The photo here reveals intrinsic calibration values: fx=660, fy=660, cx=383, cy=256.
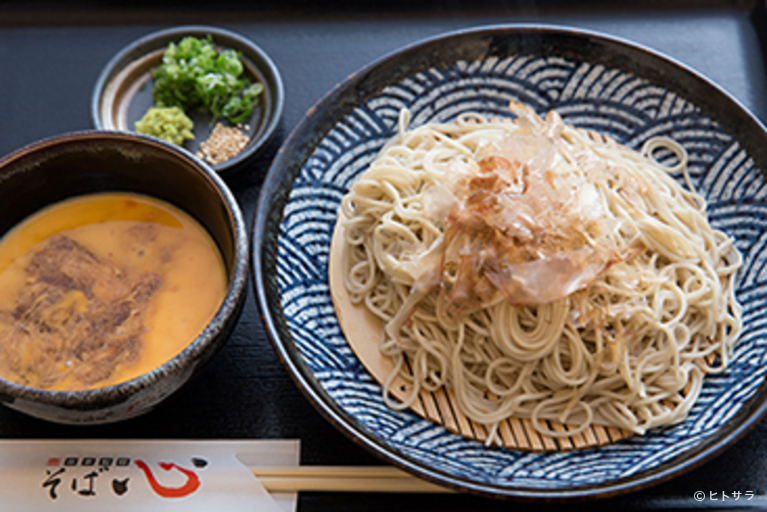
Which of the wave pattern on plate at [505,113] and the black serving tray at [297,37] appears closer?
the wave pattern on plate at [505,113]

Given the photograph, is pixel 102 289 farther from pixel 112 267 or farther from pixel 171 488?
pixel 171 488

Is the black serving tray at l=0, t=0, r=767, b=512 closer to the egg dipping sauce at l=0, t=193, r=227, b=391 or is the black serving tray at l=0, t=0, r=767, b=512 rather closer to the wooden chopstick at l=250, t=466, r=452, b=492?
the egg dipping sauce at l=0, t=193, r=227, b=391

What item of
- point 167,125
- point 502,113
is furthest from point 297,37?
point 502,113

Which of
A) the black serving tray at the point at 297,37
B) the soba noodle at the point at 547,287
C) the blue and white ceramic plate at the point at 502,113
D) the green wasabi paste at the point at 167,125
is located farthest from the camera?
the black serving tray at the point at 297,37

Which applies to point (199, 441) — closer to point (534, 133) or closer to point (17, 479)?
point (17, 479)

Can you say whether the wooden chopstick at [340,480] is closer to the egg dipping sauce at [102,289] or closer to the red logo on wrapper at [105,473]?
the red logo on wrapper at [105,473]

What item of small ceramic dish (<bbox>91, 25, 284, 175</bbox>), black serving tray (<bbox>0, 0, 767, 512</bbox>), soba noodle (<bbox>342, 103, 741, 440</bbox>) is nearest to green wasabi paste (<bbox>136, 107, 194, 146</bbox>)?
small ceramic dish (<bbox>91, 25, 284, 175</bbox>)

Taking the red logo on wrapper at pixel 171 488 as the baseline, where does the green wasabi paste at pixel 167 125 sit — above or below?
above

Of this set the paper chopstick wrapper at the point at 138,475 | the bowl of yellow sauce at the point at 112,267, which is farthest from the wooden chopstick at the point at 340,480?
the bowl of yellow sauce at the point at 112,267
